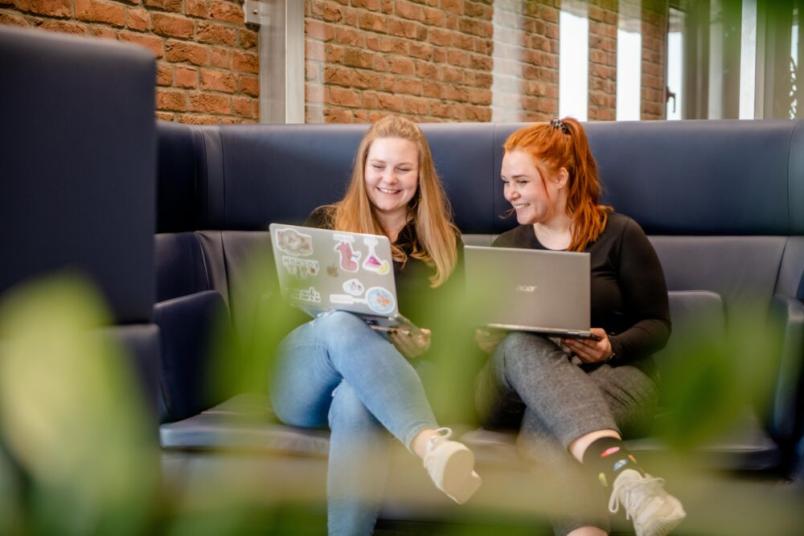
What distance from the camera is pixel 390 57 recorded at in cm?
367

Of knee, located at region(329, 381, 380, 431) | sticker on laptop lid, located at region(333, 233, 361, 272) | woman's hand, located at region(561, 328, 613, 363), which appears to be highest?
sticker on laptop lid, located at region(333, 233, 361, 272)

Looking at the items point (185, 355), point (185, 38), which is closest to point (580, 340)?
point (185, 355)

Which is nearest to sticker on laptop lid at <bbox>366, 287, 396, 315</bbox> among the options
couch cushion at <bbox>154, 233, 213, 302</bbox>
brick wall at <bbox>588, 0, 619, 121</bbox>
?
couch cushion at <bbox>154, 233, 213, 302</bbox>

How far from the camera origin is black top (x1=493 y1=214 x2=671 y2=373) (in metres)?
1.98

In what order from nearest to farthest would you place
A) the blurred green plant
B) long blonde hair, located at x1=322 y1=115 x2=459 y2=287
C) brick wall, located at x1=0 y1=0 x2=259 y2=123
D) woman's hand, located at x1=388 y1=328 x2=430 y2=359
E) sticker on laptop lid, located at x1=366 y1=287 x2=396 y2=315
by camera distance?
1. the blurred green plant
2. sticker on laptop lid, located at x1=366 y1=287 x2=396 y2=315
3. woman's hand, located at x1=388 y1=328 x2=430 y2=359
4. long blonde hair, located at x1=322 y1=115 x2=459 y2=287
5. brick wall, located at x1=0 y1=0 x2=259 y2=123

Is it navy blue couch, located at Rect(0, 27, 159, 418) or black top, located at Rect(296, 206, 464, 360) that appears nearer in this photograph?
navy blue couch, located at Rect(0, 27, 159, 418)

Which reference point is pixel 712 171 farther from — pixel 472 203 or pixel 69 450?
pixel 69 450

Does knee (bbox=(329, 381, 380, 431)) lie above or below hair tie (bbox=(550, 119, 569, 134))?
below

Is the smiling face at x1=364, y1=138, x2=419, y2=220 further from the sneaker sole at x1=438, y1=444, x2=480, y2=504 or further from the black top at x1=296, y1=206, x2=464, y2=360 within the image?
the sneaker sole at x1=438, y1=444, x2=480, y2=504

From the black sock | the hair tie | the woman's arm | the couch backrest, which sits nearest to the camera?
the black sock

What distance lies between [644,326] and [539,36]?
5.35ft

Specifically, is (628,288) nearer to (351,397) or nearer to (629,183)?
(629,183)

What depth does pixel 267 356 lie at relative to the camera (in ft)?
0.85

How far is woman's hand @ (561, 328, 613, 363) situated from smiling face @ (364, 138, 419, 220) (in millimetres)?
549
